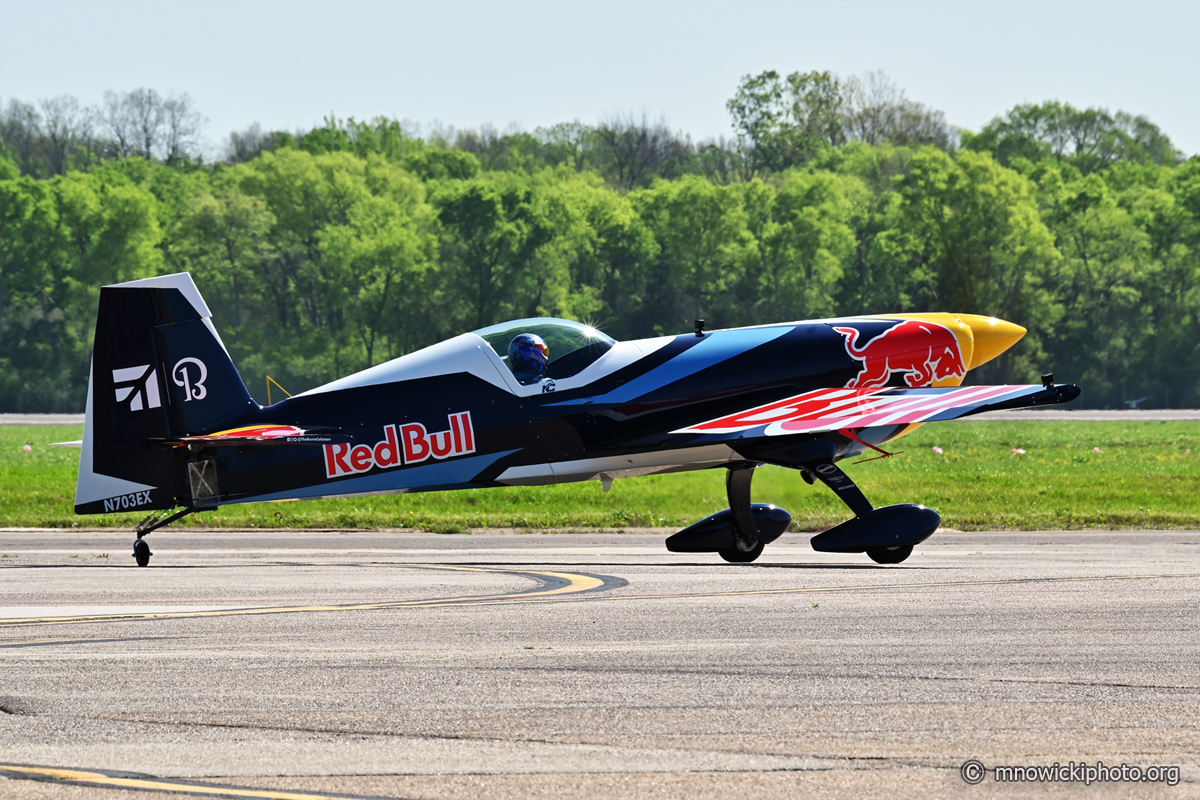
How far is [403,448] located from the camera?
1396 centimetres

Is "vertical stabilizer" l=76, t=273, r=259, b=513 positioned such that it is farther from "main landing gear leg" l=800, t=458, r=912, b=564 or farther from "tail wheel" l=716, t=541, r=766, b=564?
"main landing gear leg" l=800, t=458, r=912, b=564

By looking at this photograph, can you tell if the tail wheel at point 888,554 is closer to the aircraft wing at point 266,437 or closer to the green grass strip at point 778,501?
the green grass strip at point 778,501

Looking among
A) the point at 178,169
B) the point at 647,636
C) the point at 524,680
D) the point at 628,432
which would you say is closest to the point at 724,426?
the point at 628,432

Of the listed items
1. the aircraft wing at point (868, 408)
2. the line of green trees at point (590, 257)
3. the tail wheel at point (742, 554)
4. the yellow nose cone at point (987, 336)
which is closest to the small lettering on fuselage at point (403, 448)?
the aircraft wing at point (868, 408)

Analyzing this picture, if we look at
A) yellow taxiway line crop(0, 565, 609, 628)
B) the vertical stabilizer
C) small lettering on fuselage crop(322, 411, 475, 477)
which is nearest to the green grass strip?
yellow taxiway line crop(0, 565, 609, 628)

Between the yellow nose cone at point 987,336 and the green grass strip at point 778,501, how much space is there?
2.92 meters

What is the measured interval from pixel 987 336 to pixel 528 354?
6.33 m

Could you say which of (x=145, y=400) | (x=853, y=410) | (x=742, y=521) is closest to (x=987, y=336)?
(x=853, y=410)

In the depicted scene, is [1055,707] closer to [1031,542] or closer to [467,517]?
[1031,542]

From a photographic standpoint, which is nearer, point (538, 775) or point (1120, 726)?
point (538, 775)

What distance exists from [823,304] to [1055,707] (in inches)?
3158

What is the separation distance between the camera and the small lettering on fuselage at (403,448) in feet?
45.4

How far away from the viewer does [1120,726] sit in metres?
6.37

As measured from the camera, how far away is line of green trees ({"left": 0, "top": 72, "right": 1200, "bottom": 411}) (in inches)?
3125
